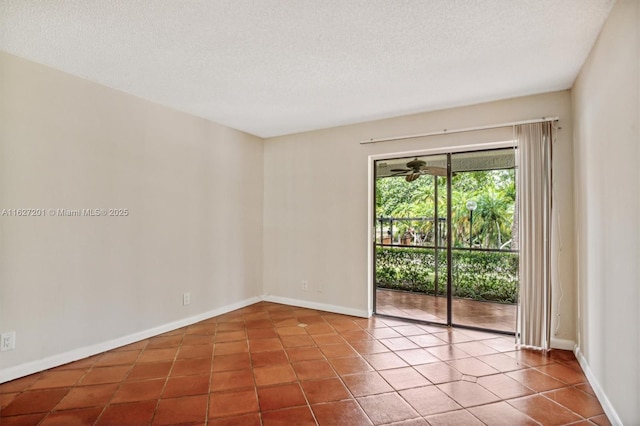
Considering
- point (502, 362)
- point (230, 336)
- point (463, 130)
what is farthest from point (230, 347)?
point (463, 130)

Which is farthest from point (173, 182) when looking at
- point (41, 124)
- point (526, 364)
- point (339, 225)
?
point (526, 364)

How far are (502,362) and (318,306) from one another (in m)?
2.29

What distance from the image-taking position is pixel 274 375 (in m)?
2.51

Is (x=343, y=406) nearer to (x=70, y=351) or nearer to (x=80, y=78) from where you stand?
(x=70, y=351)

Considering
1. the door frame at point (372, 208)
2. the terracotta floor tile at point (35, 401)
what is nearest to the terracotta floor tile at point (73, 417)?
the terracotta floor tile at point (35, 401)

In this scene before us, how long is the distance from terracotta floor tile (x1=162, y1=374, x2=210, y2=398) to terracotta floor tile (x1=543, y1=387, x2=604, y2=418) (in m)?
2.46

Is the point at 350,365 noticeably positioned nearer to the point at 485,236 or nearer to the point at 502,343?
the point at 502,343

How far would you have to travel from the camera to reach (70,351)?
8.79ft

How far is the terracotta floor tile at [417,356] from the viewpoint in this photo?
2.76 metres

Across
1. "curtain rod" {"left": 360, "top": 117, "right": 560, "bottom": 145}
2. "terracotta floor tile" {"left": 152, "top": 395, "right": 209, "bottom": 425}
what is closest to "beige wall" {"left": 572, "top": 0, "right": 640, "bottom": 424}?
"curtain rod" {"left": 360, "top": 117, "right": 560, "bottom": 145}

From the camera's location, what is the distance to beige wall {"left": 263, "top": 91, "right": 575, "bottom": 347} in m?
2.97

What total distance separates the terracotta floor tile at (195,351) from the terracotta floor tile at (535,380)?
258cm

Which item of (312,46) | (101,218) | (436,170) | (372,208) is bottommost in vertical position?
(101,218)

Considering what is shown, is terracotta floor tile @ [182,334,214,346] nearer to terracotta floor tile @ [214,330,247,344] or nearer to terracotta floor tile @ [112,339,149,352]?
terracotta floor tile @ [214,330,247,344]
